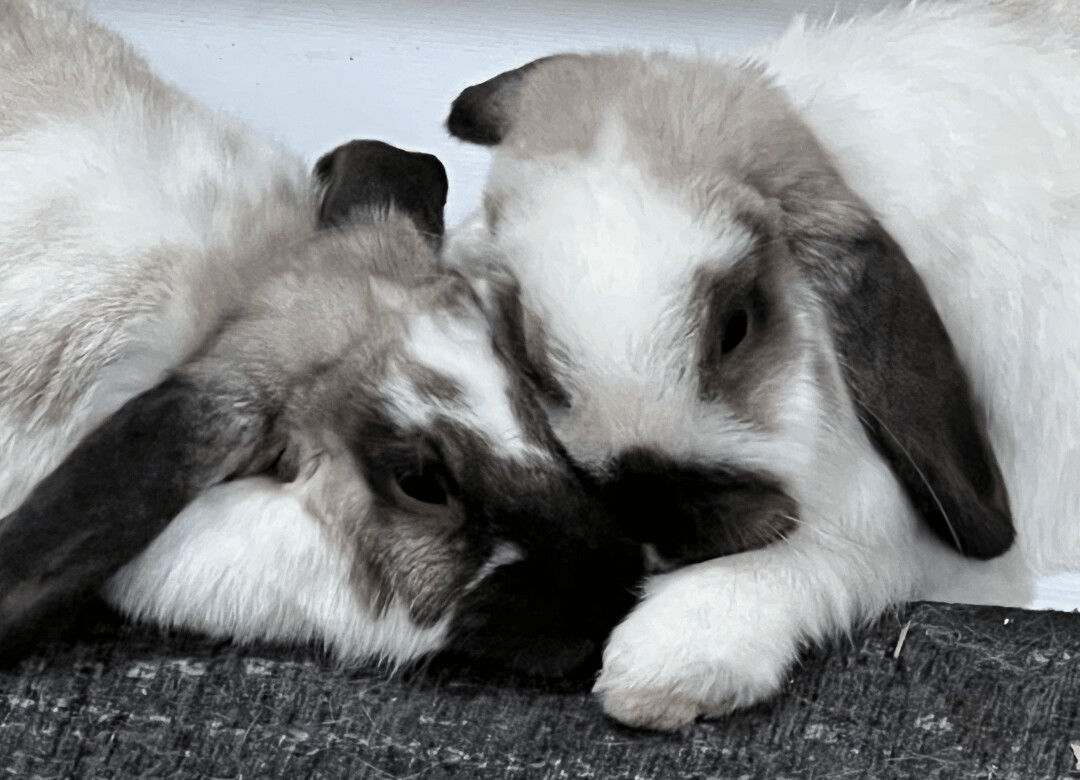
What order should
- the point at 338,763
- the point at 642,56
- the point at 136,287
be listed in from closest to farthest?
1. the point at 338,763
2. the point at 136,287
3. the point at 642,56

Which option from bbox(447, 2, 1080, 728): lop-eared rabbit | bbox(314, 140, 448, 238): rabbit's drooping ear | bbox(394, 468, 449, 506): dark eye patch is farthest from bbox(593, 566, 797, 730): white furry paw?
bbox(314, 140, 448, 238): rabbit's drooping ear

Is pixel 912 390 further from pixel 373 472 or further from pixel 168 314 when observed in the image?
pixel 168 314

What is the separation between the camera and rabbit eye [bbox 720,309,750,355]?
1.50 metres

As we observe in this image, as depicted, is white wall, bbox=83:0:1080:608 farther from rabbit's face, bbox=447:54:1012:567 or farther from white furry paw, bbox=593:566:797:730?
white furry paw, bbox=593:566:797:730

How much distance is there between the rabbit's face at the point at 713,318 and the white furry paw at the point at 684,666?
0.08m

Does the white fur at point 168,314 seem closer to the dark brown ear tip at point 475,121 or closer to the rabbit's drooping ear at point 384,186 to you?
the rabbit's drooping ear at point 384,186

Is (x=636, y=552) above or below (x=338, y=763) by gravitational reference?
above

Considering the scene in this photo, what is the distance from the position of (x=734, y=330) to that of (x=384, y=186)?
22.3 inches

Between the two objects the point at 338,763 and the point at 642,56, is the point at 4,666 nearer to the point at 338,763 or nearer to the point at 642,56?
the point at 338,763

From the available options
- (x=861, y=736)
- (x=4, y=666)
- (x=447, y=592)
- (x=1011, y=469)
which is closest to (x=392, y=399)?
(x=447, y=592)

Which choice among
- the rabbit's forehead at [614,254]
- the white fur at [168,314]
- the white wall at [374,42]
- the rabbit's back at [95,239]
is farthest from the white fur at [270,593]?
the white wall at [374,42]

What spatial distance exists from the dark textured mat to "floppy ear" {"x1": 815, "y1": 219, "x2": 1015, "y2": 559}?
129 mm

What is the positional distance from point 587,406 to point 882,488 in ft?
1.23

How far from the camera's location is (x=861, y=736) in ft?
4.67
